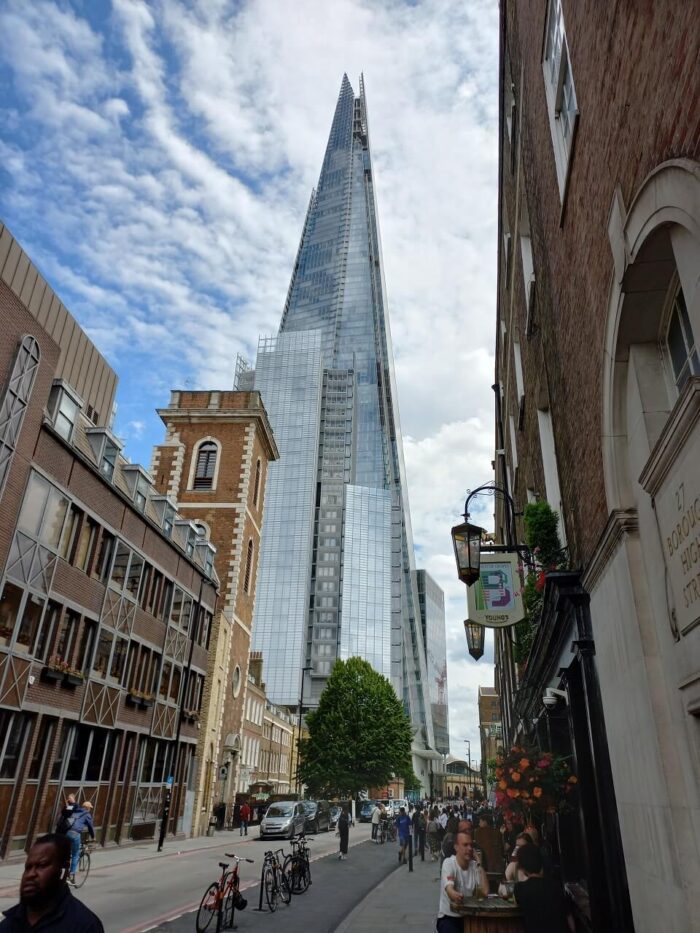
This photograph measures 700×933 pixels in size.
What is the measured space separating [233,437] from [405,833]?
93.3 ft

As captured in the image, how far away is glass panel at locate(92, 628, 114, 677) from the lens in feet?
77.0

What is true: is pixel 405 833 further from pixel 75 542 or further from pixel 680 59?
pixel 680 59

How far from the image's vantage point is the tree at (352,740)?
2194 inches

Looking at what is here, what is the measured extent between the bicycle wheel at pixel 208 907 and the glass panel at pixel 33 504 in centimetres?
1194

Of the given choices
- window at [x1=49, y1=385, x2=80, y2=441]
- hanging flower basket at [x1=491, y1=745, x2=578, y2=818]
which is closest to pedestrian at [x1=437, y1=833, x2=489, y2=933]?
hanging flower basket at [x1=491, y1=745, x2=578, y2=818]

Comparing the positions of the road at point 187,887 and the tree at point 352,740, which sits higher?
the tree at point 352,740

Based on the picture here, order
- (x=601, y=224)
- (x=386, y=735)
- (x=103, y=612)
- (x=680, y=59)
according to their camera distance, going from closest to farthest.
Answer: (x=680, y=59)
(x=601, y=224)
(x=103, y=612)
(x=386, y=735)

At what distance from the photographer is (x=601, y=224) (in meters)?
6.02

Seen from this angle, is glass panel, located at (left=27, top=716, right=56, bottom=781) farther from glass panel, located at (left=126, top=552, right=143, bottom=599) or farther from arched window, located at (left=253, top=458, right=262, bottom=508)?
arched window, located at (left=253, top=458, right=262, bottom=508)

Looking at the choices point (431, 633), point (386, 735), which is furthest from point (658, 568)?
point (431, 633)

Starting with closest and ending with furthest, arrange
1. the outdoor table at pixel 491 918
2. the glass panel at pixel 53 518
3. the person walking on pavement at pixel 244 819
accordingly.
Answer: the outdoor table at pixel 491 918 < the glass panel at pixel 53 518 < the person walking on pavement at pixel 244 819

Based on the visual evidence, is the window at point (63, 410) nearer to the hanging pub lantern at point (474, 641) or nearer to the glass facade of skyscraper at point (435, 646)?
the hanging pub lantern at point (474, 641)

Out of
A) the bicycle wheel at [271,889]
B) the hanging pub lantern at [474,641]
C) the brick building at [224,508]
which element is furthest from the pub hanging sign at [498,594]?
the brick building at [224,508]

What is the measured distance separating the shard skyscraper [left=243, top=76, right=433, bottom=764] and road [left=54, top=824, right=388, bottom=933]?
8499 cm
